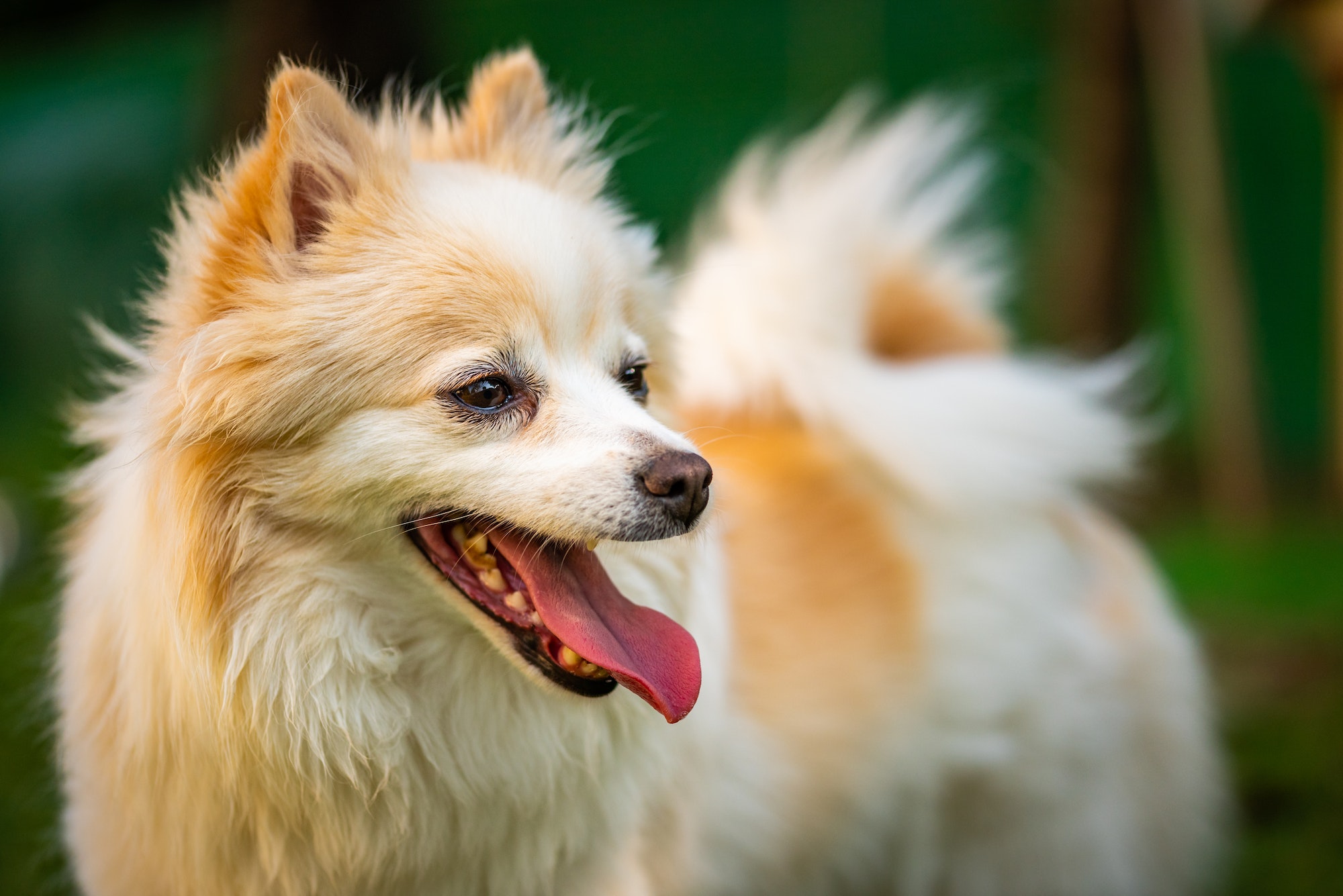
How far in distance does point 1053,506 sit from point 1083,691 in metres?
0.54

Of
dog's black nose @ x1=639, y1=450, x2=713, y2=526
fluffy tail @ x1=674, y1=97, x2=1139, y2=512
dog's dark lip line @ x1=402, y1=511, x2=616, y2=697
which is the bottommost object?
dog's dark lip line @ x1=402, y1=511, x2=616, y2=697

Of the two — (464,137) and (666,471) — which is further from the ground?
(464,137)

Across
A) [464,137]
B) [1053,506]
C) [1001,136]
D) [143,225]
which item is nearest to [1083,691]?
[1053,506]

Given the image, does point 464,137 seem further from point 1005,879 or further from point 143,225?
point 143,225

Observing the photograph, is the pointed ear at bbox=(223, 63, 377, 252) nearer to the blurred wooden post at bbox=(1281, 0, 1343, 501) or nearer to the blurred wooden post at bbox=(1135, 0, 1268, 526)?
the blurred wooden post at bbox=(1281, 0, 1343, 501)

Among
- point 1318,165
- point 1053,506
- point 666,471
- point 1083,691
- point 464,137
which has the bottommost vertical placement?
point 666,471

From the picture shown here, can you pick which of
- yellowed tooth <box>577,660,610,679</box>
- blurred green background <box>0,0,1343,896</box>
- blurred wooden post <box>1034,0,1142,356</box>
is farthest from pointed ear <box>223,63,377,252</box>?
blurred wooden post <box>1034,0,1142,356</box>

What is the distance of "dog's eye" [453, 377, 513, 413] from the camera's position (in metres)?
1.92

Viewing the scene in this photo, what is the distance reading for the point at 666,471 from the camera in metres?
1.84

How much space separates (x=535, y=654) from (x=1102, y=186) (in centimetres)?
610

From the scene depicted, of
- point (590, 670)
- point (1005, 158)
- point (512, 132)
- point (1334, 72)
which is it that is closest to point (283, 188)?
point (512, 132)

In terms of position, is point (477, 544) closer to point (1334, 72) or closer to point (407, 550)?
point (407, 550)

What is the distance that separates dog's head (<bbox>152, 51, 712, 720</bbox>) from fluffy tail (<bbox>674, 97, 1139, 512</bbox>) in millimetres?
983

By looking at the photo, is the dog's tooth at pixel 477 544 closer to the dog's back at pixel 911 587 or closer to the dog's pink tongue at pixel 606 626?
the dog's pink tongue at pixel 606 626
